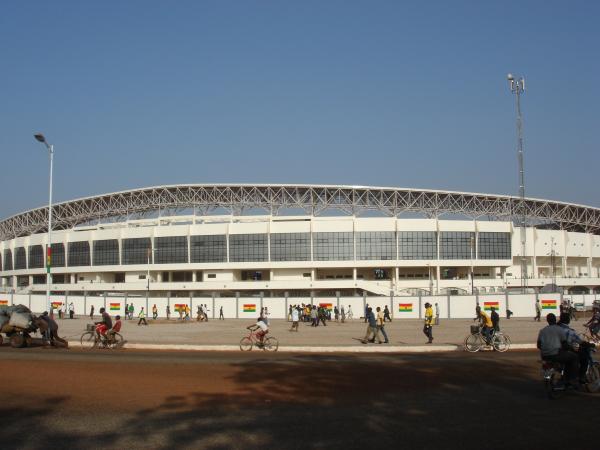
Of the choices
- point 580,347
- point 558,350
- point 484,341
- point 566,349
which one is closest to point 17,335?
point 484,341

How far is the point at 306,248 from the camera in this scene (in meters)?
80.1

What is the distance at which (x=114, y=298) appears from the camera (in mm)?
55094

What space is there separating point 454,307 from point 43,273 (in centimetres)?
7360

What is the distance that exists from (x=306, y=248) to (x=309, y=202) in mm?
12937

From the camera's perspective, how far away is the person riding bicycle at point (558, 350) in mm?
12219

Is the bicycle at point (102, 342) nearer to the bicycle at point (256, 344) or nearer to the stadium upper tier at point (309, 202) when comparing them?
the bicycle at point (256, 344)

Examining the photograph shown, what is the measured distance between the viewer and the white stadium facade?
3137 inches

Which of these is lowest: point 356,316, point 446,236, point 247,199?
point 356,316

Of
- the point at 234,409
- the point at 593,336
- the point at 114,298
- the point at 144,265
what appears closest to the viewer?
the point at 234,409

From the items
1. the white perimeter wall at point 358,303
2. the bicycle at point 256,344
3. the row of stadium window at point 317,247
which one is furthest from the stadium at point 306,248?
the bicycle at point 256,344

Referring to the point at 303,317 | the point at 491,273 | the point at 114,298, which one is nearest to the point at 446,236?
the point at 491,273

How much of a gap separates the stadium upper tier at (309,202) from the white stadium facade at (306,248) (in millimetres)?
211

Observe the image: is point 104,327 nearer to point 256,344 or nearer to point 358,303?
point 256,344

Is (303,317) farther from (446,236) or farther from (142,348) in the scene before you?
(446,236)
